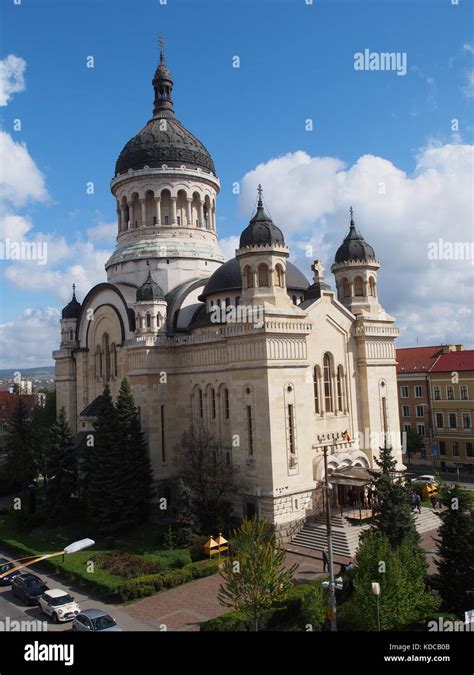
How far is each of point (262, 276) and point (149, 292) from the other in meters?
9.11

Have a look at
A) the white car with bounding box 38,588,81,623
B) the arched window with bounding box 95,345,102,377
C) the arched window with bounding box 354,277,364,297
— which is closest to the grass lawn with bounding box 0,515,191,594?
the white car with bounding box 38,588,81,623

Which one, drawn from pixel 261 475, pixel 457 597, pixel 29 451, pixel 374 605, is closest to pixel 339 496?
pixel 261 475

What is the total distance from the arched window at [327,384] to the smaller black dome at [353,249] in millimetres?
Result: 7601

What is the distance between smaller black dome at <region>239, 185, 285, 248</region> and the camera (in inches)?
1350

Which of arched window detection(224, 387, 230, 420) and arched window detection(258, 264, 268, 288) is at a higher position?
arched window detection(258, 264, 268, 288)

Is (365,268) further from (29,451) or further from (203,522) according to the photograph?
(29,451)

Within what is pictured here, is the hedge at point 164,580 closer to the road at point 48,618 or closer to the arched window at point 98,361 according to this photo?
the road at point 48,618

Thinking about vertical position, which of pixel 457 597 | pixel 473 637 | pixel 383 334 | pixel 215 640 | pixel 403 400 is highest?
pixel 383 334

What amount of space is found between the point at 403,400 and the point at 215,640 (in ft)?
165

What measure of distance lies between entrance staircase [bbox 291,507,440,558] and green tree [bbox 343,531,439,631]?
29.2 ft

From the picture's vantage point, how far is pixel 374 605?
19438mm

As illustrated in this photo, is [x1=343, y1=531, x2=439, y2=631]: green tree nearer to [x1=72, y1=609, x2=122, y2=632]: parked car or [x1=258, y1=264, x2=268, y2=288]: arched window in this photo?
[x1=72, y1=609, x2=122, y2=632]: parked car

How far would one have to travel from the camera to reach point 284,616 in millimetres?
22609

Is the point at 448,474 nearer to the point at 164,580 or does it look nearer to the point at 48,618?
the point at 164,580
